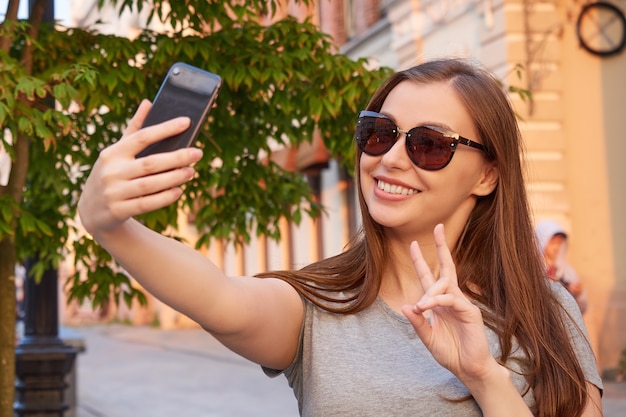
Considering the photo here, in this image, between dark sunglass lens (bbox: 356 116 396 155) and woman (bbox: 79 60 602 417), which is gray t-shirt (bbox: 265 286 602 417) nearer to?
woman (bbox: 79 60 602 417)

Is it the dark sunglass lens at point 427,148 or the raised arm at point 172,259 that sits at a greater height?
the dark sunglass lens at point 427,148

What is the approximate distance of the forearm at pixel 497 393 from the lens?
2.37 metres

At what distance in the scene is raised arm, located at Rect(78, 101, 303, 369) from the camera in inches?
68.1

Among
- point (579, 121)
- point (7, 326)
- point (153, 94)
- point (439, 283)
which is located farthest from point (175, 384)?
point (439, 283)

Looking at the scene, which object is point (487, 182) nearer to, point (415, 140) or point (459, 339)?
point (415, 140)

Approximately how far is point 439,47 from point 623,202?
3426mm

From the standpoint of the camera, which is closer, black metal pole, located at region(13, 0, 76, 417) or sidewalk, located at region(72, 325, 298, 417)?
black metal pole, located at region(13, 0, 76, 417)

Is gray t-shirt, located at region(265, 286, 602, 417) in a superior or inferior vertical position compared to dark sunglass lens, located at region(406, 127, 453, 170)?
inferior

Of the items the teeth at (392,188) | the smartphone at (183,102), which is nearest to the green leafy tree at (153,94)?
the teeth at (392,188)

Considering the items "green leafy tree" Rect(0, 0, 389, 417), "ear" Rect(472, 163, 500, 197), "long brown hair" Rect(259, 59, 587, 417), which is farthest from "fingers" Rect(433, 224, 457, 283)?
"green leafy tree" Rect(0, 0, 389, 417)

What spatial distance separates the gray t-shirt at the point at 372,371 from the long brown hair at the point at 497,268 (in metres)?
0.04

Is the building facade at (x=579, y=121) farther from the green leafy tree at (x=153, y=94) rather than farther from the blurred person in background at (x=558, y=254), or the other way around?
the green leafy tree at (x=153, y=94)

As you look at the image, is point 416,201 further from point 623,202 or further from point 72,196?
point 623,202

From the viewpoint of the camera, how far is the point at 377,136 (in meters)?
2.63
